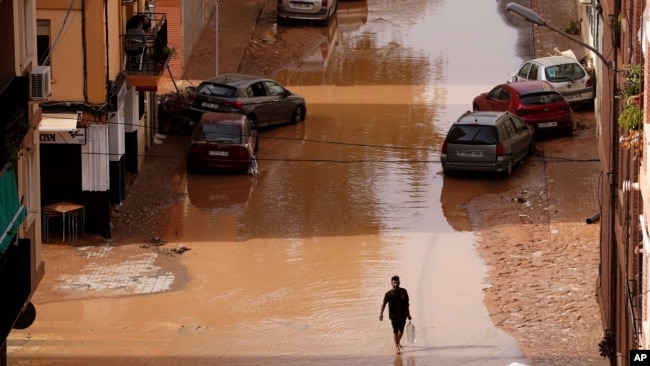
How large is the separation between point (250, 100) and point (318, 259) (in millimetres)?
9661

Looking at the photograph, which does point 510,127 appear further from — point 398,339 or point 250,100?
point 398,339

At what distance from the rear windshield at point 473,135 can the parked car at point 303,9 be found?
1540cm

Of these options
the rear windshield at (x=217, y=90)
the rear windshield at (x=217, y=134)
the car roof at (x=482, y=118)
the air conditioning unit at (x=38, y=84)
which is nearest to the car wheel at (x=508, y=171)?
the car roof at (x=482, y=118)

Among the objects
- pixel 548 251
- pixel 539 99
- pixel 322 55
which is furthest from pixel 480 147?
pixel 322 55

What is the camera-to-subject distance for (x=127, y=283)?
93.7 feet

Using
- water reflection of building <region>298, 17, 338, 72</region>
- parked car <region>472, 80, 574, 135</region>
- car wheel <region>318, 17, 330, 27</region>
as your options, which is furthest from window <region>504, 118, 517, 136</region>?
car wheel <region>318, 17, 330, 27</region>

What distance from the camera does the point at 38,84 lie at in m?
21.8

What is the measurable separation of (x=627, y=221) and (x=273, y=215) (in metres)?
12.1


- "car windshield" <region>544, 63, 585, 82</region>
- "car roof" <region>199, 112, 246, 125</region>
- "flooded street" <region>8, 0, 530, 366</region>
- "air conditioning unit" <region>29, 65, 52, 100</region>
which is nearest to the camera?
"air conditioning unit" <region>29, 65, 52, 100</region>

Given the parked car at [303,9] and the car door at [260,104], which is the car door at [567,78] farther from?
the parked car at [303,9]

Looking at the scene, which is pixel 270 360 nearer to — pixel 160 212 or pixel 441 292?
pixel 441 292

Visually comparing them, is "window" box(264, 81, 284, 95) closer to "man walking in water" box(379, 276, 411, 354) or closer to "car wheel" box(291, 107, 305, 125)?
"car wheel" box(291, 107, 305, 125)

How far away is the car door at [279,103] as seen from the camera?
39500 millimetres

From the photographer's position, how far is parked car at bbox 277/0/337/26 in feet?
163
